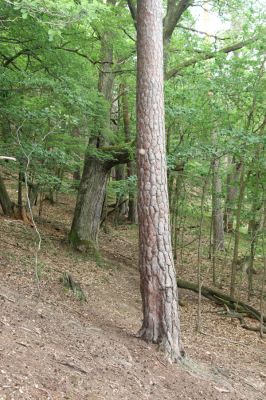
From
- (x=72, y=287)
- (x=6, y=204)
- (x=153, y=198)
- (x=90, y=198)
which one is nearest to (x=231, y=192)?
(x=90, y=198)

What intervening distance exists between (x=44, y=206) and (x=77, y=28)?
30.0 feet

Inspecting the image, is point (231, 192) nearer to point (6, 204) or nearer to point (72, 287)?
point (6, 204)

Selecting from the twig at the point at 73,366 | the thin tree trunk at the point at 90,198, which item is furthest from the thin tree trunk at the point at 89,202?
the twig at the point at 73,366

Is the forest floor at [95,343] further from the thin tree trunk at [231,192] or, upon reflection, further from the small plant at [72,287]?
the thin tree trunk at [231,192]

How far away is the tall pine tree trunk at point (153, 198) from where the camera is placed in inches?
Result: 201

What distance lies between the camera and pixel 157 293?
5121 millimetres

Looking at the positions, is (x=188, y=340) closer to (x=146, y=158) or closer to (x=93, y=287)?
(x=93, y=287)

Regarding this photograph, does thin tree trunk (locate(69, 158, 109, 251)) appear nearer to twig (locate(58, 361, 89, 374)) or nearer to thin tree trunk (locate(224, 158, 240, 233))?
thin tree trunk (locate(224, 158, 240, 233))

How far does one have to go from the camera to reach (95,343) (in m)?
4.96

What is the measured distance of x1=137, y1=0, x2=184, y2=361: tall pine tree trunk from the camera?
5117mm

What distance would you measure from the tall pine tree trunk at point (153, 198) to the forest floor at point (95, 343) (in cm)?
38

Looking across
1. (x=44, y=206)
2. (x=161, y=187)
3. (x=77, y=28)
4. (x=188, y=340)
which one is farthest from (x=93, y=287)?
(x=44, y=206)

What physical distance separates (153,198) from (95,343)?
1982 mm

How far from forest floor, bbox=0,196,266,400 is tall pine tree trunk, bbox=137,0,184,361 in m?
0.38
